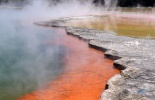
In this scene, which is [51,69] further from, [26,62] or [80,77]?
[80,77]

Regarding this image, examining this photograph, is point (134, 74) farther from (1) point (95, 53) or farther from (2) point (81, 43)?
(2) point (81, 43)

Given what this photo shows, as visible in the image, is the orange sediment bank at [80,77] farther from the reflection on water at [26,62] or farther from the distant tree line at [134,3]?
the distant tree line at [134,3]

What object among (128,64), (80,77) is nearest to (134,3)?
(128,64)

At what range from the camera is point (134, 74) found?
6047 millimetres

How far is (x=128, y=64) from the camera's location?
696 cm

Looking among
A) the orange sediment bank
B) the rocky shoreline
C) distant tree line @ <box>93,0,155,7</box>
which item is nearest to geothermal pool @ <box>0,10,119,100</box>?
the orange sediment bank

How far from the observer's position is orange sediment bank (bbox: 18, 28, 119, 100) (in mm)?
5457

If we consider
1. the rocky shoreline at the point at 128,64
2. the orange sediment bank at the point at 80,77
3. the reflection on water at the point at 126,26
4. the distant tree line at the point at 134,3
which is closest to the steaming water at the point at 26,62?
the orange sediment bank at the point at 80,77

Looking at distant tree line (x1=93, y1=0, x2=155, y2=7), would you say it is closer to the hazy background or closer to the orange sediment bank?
the hazy background

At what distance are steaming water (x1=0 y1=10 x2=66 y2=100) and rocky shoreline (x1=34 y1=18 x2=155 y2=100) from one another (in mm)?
1536

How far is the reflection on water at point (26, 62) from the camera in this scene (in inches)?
242

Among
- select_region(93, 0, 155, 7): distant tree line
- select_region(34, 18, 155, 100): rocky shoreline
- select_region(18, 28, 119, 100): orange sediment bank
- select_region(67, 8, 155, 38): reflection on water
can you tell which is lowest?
select_region(18, 28, 119, 100): orange sediment bank

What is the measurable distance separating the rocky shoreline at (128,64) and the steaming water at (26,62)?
1536mm

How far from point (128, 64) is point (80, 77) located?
133 centimetres
